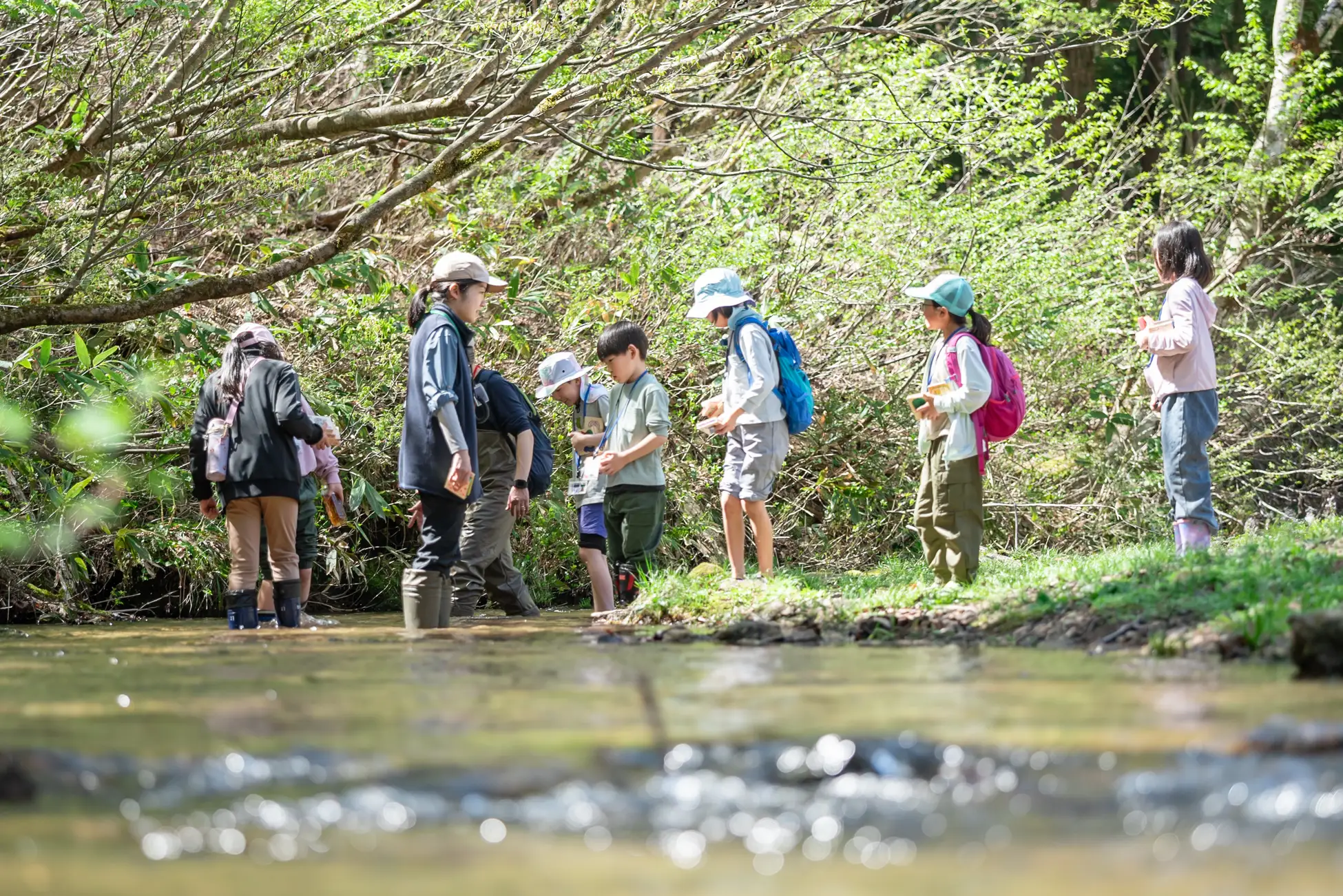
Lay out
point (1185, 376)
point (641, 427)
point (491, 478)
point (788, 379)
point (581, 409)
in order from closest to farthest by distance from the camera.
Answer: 1. point (1185, 376)
2. point (788, 379)
3. point (641, 427)
4. point (491, 478)
5. point (581, 409)

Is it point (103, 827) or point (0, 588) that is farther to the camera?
point (0, 588)

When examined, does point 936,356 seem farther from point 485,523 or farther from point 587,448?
point 485,523

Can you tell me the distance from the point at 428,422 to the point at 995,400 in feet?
10.3

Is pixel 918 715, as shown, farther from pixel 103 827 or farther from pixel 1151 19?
pixel 1151 19

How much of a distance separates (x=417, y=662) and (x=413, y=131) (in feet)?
20.1

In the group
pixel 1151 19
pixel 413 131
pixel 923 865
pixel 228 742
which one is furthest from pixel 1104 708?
pixel 1151 19

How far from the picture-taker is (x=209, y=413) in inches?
328

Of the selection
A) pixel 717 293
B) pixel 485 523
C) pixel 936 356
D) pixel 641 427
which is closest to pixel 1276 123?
pixel 936 356

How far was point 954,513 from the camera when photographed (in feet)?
26.5

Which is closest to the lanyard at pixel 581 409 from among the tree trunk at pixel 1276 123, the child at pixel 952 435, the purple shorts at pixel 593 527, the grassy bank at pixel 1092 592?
the purple shorts at pixel 593 527

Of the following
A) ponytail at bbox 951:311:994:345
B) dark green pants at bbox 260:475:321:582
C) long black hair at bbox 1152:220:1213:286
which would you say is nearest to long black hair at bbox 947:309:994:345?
ponytail at bbox 951:311:994:345

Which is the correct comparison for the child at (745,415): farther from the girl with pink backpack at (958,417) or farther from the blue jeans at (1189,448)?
the blue jeans at (1189,448)

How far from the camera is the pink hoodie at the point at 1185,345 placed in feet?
26.6

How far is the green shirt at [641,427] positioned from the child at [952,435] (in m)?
1.67
